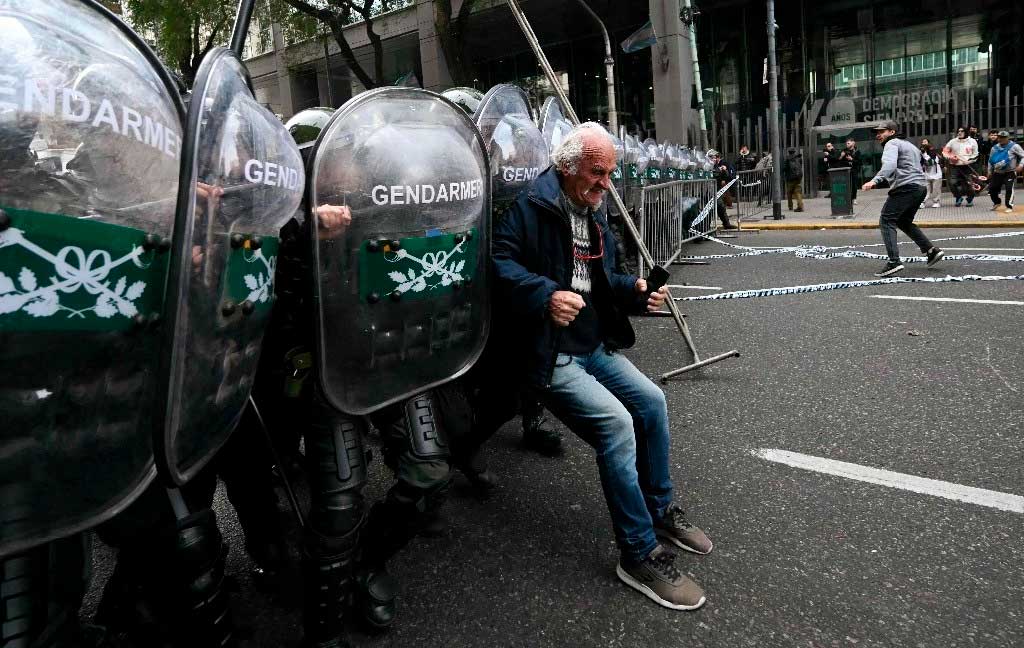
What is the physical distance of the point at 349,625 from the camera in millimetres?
2561

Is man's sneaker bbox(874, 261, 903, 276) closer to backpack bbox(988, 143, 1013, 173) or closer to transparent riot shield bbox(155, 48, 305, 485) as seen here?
backpack bbox(988, 143, 1013, 173)

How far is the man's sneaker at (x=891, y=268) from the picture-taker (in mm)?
8367

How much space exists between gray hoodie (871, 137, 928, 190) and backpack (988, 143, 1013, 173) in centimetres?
637

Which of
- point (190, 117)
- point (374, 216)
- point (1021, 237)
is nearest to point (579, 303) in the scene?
point (374, 216)

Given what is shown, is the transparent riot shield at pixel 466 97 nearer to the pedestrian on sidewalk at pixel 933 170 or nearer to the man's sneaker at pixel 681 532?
the man's sneaker at pixel 681 532

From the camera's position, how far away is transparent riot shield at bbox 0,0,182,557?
1.20 m

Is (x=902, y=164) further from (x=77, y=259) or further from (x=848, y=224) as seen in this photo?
(x=77, y=259)

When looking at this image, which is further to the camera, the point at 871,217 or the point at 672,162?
the point at 871,217

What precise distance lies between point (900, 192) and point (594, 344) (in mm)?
7204

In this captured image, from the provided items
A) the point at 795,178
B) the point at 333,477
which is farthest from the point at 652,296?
the point at 795,178

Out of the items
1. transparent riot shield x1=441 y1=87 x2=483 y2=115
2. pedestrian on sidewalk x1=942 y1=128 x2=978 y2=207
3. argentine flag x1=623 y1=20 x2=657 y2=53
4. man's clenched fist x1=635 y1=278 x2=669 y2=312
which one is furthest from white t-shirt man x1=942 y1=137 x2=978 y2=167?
man's clenched fist x1=635 y1=278 x2=669 y2=312

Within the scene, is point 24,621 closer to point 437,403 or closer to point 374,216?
point 374,216

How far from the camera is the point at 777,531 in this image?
2.98 m

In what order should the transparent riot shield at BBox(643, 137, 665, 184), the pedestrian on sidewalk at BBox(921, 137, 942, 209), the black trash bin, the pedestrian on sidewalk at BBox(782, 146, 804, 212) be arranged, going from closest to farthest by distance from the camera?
the transparent riot shield at BBox(643, 137, 665, 184) → the black trash bin → the pedestrian on sidewalk at BBox(921, 137, 942, 209) → the pedestrian on sidewalk at BBox(782, 146, 804, 212)
